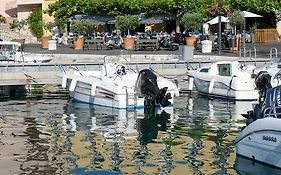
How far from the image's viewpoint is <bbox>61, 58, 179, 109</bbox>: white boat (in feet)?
79.2

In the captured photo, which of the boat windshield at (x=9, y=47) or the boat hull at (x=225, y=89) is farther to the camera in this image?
the boat windshield at (x=9, y=47)

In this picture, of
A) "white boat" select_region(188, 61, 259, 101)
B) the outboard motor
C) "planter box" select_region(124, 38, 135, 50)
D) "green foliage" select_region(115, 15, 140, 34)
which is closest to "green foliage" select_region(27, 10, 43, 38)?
"green foliage" select_region(115, 15, 140, 34)

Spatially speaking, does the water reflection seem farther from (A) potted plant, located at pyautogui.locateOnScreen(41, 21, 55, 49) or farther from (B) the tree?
(A) potted plant, located at pyautogui.locateOnScreen(41, 21, 55, 49)

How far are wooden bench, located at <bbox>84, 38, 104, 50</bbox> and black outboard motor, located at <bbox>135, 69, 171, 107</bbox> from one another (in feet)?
90.6

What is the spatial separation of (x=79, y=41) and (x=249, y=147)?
122ft

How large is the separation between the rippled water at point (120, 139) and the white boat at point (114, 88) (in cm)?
37

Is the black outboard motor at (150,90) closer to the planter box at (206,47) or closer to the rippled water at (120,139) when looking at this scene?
the rippled water at (120,139)

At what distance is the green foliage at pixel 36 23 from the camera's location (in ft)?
235

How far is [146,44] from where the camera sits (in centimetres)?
4812

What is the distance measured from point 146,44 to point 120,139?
30051 millimetres

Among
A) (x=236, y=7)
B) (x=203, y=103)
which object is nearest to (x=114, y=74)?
(x=203, y=103)

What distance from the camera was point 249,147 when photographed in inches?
579

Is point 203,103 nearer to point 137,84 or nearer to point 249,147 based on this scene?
point 137,84

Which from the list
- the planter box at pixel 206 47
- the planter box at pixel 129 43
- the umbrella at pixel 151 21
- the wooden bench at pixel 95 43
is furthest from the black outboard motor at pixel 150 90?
the umbrella at pixel 151 21
